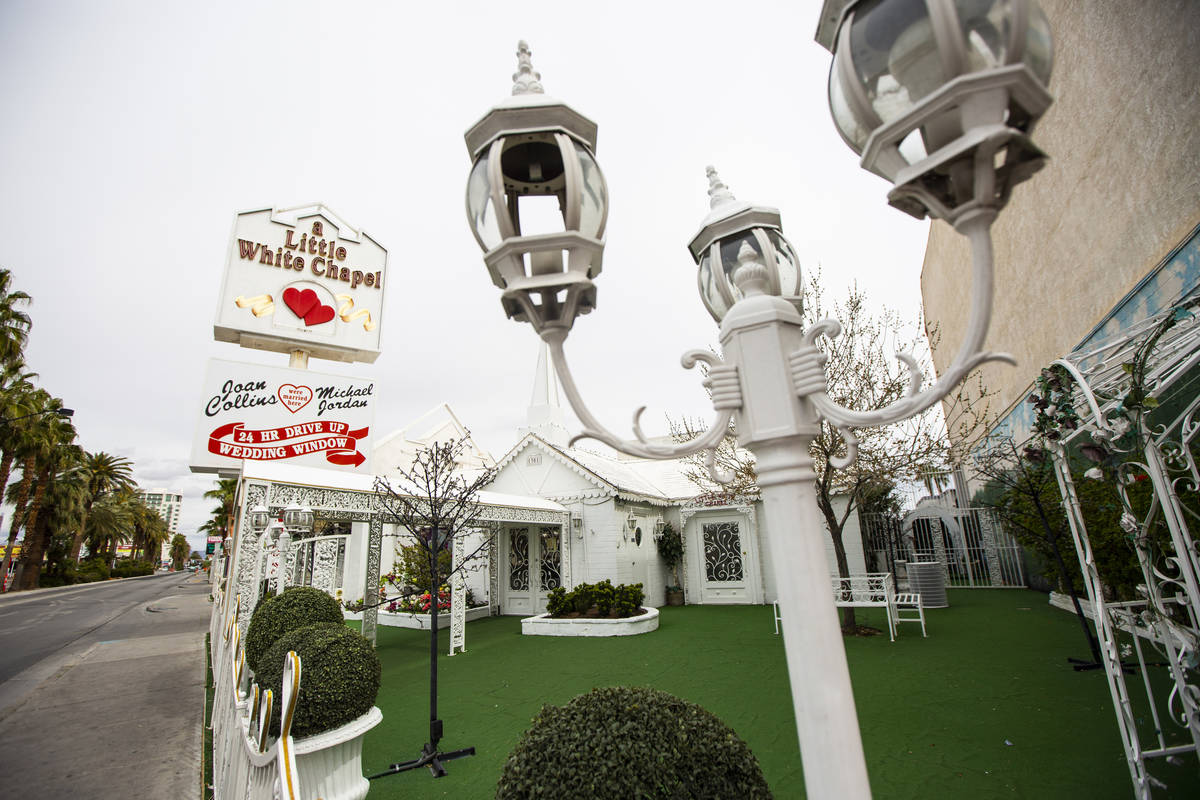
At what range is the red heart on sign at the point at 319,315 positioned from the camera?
15435 mm

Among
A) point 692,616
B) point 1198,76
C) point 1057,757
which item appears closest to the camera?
point 1057,757

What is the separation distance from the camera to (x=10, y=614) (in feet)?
67.5

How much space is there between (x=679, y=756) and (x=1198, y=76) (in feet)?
27.5

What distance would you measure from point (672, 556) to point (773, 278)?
50.9ft

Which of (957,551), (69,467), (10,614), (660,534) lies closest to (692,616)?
(660,534)

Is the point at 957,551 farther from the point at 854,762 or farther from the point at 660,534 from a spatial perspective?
the point at 854,762

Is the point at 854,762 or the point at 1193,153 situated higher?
the point at 1193,153

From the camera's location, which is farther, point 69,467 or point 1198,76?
point 69,467

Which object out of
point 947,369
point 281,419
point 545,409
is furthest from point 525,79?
point 545,409

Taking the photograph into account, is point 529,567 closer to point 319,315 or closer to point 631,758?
point 319,315

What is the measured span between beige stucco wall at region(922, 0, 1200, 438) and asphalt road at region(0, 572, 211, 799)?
12565 millimetres

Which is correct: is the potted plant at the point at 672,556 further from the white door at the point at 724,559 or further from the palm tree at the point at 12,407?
the palm tree at the point at 12,407

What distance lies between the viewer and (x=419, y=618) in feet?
46.2

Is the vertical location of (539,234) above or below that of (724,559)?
above
